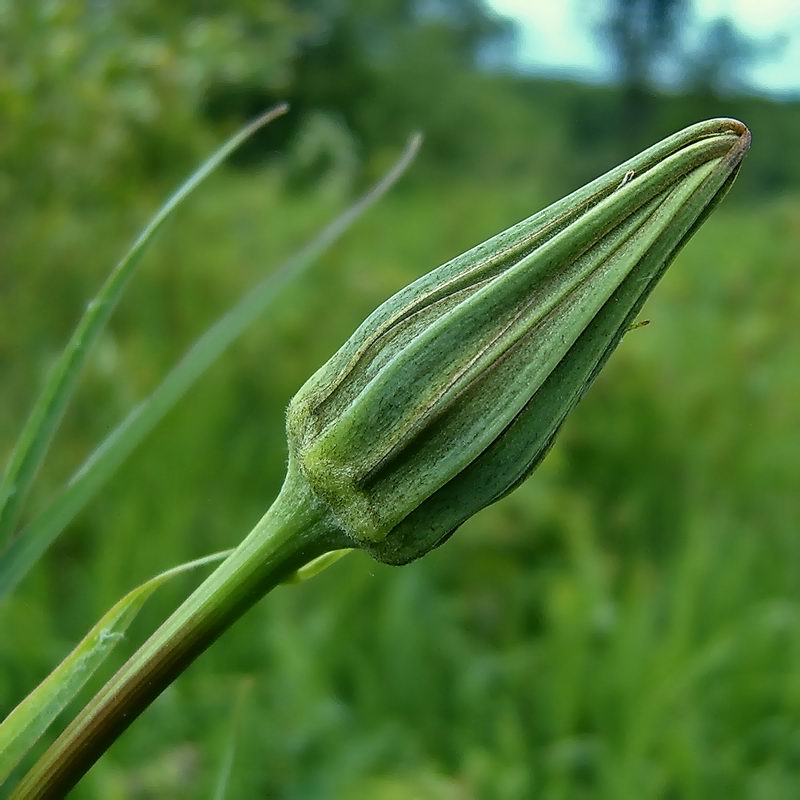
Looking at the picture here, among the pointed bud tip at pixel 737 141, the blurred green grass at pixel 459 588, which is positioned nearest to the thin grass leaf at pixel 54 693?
the pointed bud tip at pixel 737 141

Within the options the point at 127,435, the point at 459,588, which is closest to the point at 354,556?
the point at 459,588

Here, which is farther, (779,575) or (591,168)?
(591,168)

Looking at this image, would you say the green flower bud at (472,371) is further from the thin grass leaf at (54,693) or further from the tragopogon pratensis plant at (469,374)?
the thin grass leaf at (54,693)

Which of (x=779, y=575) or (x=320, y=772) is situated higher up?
(x=320, y=772)

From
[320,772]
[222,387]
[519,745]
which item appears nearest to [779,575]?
[519,745]

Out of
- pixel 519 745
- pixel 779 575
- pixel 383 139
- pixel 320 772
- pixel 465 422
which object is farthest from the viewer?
pixel 383 139

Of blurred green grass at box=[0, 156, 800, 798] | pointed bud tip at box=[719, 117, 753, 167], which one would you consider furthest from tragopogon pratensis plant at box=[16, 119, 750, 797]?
blurred green grass at box=[0, 156, 800, 798]

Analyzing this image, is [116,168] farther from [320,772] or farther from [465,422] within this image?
[465,422]

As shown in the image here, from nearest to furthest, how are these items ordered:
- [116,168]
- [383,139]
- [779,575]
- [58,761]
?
1. [58,761]
2. [779,575]
3. [116,168]
4. [383,139]
